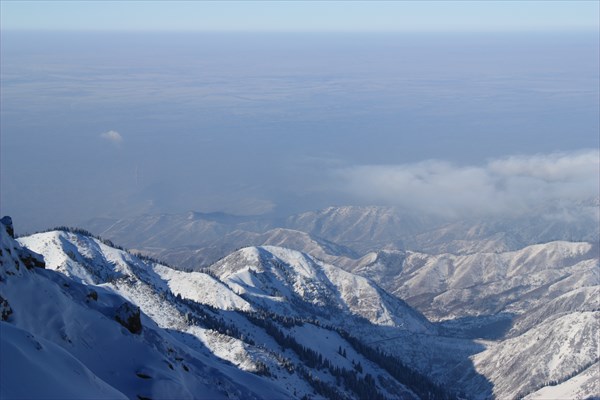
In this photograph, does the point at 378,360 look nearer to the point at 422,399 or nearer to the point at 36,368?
the point at 422,399

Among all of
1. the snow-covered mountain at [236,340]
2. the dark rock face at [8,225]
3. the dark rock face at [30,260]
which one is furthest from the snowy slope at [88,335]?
the dark rock face at [8,225]

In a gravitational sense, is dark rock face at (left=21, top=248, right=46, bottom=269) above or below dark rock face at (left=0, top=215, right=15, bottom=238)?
below

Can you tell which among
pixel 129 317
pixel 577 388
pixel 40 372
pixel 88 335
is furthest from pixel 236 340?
pixel 577 388

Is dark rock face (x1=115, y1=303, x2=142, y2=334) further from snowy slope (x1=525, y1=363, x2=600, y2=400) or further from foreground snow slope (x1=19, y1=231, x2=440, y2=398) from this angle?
snowy slope (x1=525, y1=363, x2=600, y2=400)

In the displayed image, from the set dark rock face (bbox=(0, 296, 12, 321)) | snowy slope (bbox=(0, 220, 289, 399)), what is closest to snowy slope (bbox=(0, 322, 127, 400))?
snowy slope (bbox=(0, 220, 289, 399))

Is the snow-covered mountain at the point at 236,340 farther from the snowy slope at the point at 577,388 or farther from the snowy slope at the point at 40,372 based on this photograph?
the snowy slope at the point at 577,388
